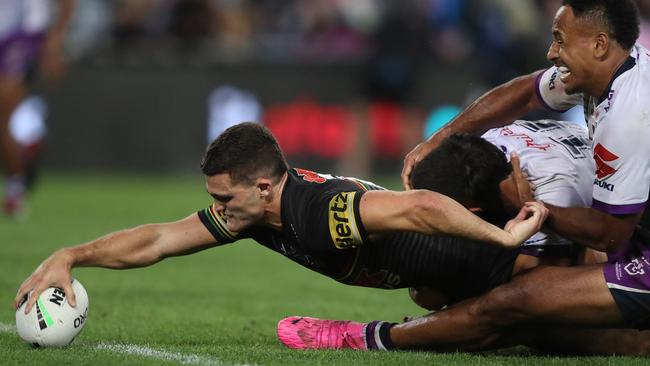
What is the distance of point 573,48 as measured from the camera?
588 centimetres

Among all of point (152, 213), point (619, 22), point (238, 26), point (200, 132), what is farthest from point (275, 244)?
point (238, 26)

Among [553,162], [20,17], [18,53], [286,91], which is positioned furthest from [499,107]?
[286,91]

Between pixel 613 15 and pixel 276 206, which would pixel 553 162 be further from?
pixel 276 206

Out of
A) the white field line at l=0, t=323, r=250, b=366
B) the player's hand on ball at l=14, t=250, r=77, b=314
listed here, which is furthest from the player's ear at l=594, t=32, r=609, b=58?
the player's hand on ball at l=14, t=250, r=77, b=314

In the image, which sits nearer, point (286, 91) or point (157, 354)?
point (157, 354)

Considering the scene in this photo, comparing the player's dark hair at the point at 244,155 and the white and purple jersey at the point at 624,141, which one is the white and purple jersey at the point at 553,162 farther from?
the player's dark hair at the point at 244,155

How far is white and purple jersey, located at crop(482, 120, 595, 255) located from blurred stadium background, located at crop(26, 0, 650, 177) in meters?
10.1

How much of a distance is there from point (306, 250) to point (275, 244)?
28 centimetres

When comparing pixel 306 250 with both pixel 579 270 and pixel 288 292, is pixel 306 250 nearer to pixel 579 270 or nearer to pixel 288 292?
pixel 579 270

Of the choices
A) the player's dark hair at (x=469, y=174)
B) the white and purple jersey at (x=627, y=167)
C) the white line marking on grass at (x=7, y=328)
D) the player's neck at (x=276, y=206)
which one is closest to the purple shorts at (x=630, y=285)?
the white and purple jersey at (x=627, y=167)

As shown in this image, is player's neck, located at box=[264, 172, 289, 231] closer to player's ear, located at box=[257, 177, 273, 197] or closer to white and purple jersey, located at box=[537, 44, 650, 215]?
player's ear, located at box=[257, 177, 273, 197]

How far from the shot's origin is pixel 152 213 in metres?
12.7

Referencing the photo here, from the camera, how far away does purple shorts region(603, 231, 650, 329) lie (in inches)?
227

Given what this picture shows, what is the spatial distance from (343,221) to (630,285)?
1.40 meters
